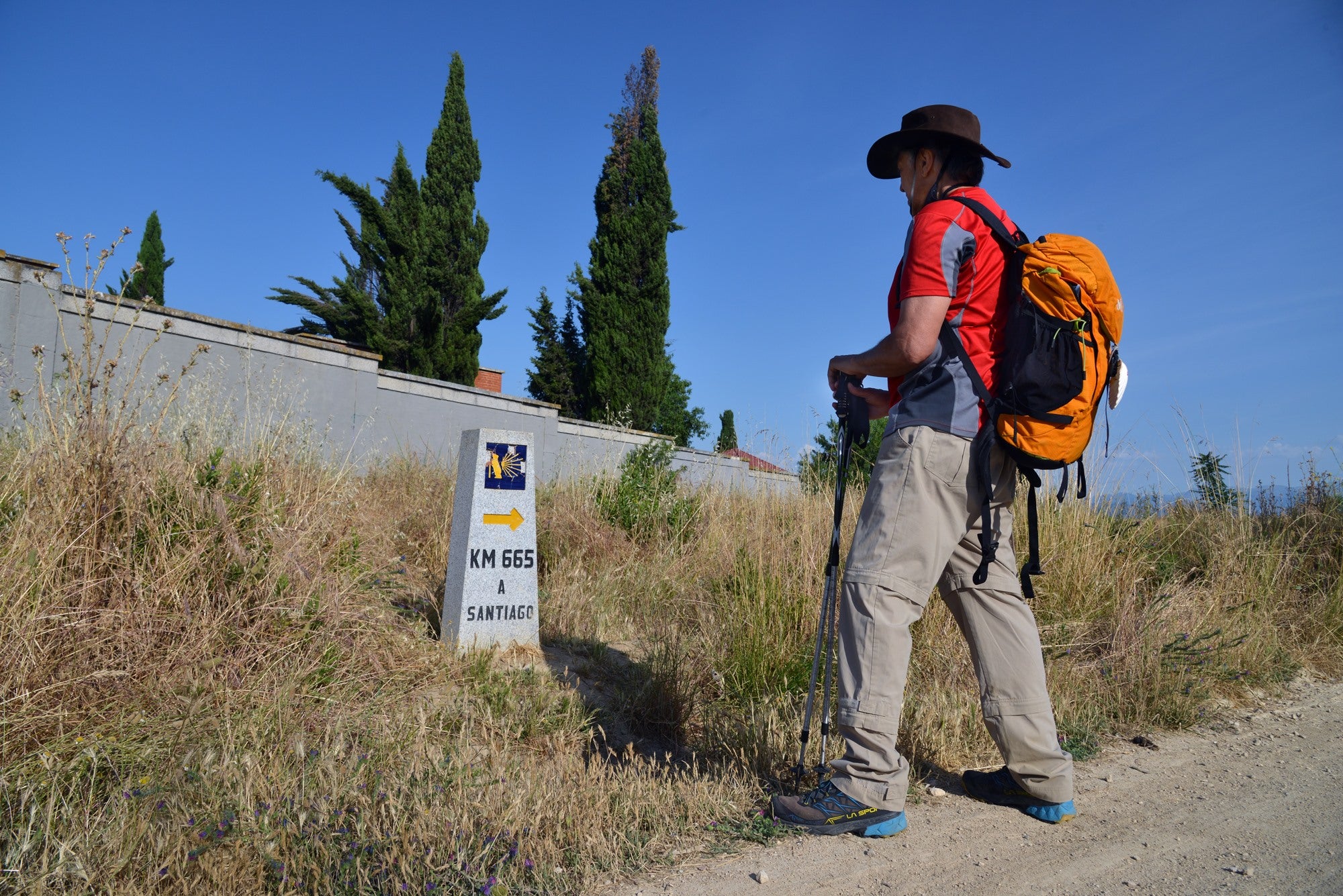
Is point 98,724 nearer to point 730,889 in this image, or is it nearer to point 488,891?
point 488,891

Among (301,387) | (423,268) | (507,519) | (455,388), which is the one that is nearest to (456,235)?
(423,268)

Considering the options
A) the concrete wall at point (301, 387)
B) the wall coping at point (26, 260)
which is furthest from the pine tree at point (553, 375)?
the wall coping at point (26, 260)

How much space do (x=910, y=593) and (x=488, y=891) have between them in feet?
4.63

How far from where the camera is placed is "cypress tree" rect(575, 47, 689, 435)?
20797 mm

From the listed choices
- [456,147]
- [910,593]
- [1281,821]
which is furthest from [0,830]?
[456,147]

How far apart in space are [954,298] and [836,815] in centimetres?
163

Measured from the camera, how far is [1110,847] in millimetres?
2463

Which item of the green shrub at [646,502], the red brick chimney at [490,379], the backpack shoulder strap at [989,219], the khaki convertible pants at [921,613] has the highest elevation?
the red brick chimney at [490,379]

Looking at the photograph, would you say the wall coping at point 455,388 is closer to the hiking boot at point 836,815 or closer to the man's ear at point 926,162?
the man's ear at point 926,162

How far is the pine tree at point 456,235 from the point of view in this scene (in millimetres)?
18719


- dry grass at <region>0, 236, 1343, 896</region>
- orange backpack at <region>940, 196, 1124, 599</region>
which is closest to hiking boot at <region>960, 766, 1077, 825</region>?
dry grass at <region>0, 236, 1343, 896</region>

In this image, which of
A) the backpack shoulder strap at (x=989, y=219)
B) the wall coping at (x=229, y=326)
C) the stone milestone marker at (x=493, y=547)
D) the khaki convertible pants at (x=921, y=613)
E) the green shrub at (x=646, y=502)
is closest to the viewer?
the khaki convertible pants at (x=921, y=613)

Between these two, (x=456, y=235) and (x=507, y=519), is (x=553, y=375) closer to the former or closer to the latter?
(x=456, y=235)

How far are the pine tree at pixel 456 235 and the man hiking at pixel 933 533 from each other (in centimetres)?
1707
